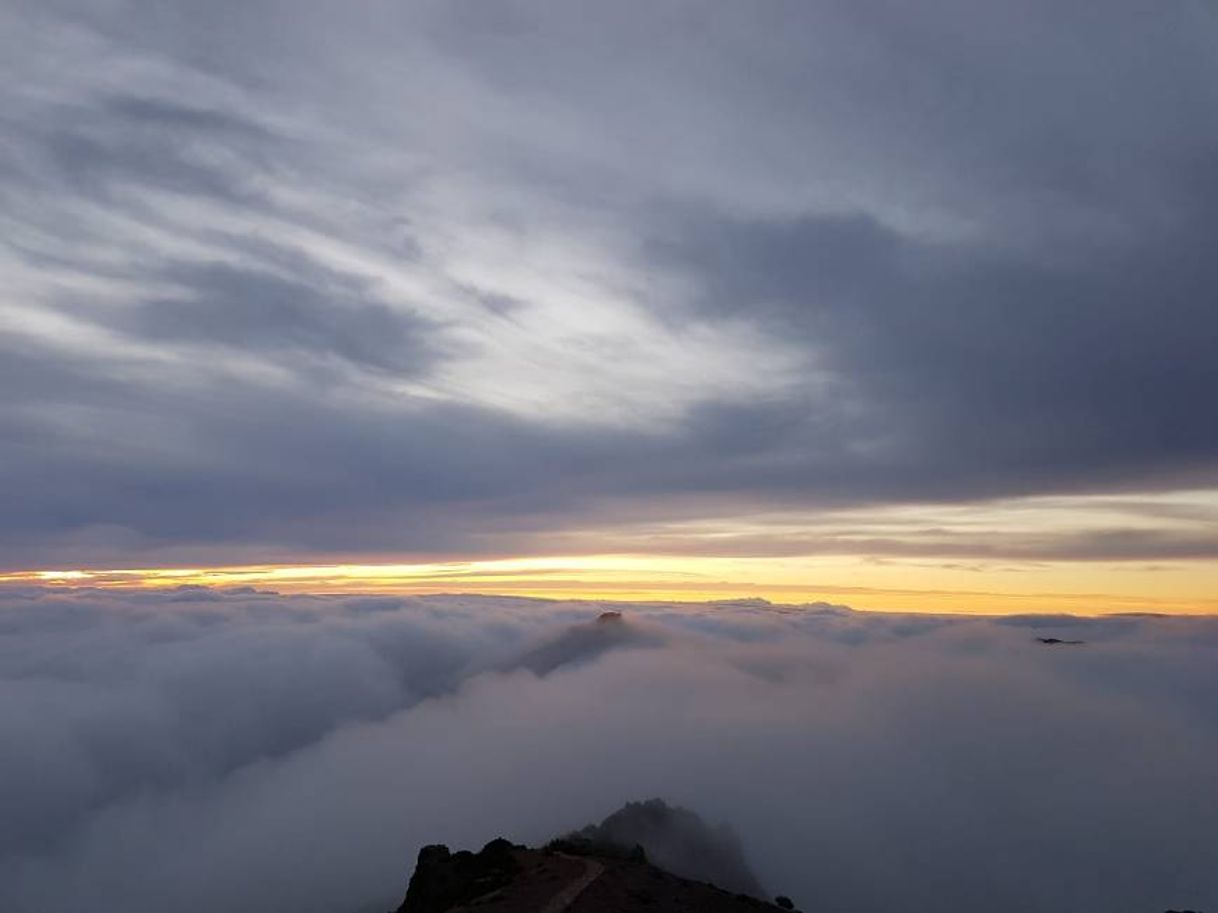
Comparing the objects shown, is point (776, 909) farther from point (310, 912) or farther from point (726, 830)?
point (310, 912)

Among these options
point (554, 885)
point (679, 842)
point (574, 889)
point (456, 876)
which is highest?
point (574, 889)

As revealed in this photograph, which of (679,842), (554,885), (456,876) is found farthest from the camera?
(679,842)

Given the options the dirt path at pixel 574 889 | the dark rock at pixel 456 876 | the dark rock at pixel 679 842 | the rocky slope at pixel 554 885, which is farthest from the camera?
the dark rock at pixel 679 842

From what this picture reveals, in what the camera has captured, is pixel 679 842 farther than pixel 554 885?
Yes

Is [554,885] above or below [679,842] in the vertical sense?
above

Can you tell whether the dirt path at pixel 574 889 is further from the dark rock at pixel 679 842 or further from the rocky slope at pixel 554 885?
the dark rock at pixel 679 842

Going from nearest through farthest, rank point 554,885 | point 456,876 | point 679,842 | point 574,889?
1. point 574,889
2. point 554,885
3. point 456,876
4. point 679,842

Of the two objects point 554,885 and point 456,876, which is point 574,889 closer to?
point 554,885

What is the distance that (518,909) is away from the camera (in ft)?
222

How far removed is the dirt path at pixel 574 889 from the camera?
6644cm

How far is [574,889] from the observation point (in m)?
71.9

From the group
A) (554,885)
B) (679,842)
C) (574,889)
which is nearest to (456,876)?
(554,885)

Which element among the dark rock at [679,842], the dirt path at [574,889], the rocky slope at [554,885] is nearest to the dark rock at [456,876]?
the rocky slope at [554,885]

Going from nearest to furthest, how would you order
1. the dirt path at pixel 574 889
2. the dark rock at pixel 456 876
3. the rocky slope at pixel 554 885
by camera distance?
the dirt path at pixel 574 889 < the rocky slope at pixel 554 885 < the dark rock at pixel 456 876
